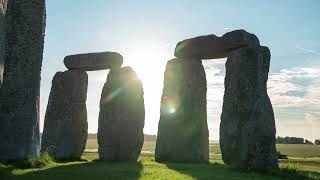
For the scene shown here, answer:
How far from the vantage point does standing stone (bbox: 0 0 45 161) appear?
58.1 feet

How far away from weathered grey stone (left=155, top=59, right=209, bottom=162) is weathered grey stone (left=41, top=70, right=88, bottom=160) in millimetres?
4372

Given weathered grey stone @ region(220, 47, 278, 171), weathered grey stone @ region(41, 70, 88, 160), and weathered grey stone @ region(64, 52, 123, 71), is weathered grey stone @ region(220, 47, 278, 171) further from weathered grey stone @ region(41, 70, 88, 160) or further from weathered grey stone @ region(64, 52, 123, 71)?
weathered grey stone @ region(41, 70, 88, 160)

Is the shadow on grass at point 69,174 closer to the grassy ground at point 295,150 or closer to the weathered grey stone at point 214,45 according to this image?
the weathered grey stone at point 214,45

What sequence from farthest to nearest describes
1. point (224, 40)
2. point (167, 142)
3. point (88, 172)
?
1. point (167, 142)
2. point (224, 40)
3. point (88, 172)

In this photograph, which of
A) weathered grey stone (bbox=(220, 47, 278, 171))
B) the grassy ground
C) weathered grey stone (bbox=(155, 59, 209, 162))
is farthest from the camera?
the grassy ground

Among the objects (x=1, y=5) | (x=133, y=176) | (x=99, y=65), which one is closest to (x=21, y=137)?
(x=133, y=176)

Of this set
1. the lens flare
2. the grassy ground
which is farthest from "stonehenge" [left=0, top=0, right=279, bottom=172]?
the grassy ground

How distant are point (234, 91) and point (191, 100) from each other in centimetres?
344

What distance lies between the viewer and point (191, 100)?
2338 centimetres

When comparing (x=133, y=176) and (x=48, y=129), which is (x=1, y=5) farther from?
(x=48, y=129)

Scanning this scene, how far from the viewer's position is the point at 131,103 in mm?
23203

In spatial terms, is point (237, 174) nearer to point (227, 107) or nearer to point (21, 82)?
point (227, 107)

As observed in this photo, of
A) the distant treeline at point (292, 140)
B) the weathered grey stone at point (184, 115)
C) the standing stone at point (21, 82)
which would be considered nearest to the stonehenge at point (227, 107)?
the weathered grey stone at point (184, 115)

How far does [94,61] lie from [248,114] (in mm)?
8978
